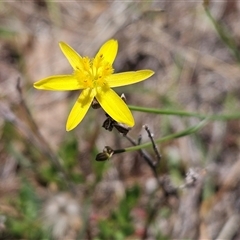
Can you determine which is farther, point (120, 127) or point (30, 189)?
point (30, 189)

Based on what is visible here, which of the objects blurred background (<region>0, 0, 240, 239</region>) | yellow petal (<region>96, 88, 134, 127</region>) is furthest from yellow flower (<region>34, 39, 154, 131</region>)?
blurred background (<region>0, 0, 240, 239</region>)

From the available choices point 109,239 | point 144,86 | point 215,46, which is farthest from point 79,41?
point 109,239

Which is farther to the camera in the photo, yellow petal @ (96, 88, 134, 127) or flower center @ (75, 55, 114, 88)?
flower center @ (75, 55, 114, 88)

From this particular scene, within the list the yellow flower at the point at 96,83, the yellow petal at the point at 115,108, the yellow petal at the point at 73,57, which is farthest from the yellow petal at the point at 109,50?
the yellow petal at the point at 115,108

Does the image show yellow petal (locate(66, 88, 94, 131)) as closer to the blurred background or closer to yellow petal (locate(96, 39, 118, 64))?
yellow petal (locate(96, 39, 118, 64))

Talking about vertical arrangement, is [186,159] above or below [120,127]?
above

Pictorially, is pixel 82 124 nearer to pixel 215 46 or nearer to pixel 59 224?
pixel 59 224
